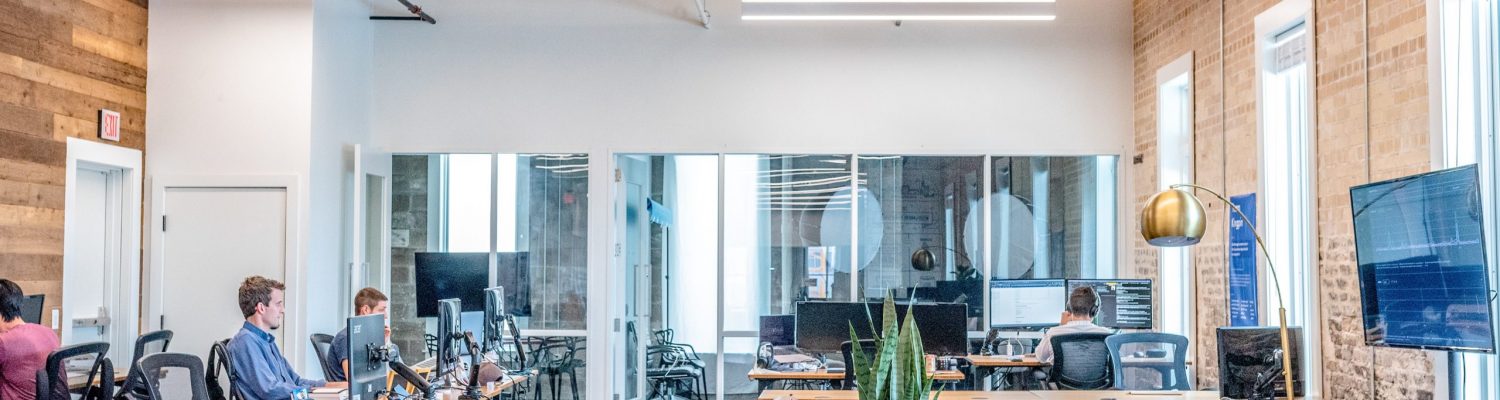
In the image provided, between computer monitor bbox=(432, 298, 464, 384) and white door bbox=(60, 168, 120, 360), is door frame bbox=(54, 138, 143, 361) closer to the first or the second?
white door bbox=(60, 168, 120, 360)

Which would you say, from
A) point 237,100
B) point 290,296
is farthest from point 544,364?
point 237,100

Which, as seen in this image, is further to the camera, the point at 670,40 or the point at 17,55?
the point at 670,40

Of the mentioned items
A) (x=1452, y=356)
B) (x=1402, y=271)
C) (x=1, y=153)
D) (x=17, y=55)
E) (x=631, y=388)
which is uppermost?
(x=17, y=55)

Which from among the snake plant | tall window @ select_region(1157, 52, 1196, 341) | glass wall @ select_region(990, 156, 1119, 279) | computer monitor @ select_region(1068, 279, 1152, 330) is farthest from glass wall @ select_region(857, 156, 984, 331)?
the snake plant

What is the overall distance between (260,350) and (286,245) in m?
2.32

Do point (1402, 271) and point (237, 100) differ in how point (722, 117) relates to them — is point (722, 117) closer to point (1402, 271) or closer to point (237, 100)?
point (237, 100)

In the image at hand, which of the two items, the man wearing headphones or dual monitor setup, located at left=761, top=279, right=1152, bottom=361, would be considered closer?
the man wearing headphones

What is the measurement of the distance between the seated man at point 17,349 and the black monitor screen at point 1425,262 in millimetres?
5720

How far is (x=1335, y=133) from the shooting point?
5.98 metres

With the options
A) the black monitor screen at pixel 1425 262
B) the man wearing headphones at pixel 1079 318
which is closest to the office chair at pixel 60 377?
the man wearing headphones at pixel 1079 318

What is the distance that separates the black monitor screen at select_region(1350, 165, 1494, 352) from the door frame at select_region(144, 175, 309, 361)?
610 cm

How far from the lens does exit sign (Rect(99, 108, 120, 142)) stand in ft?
24.4

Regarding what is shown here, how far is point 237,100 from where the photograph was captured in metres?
7.92

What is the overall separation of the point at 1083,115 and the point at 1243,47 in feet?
6.79
